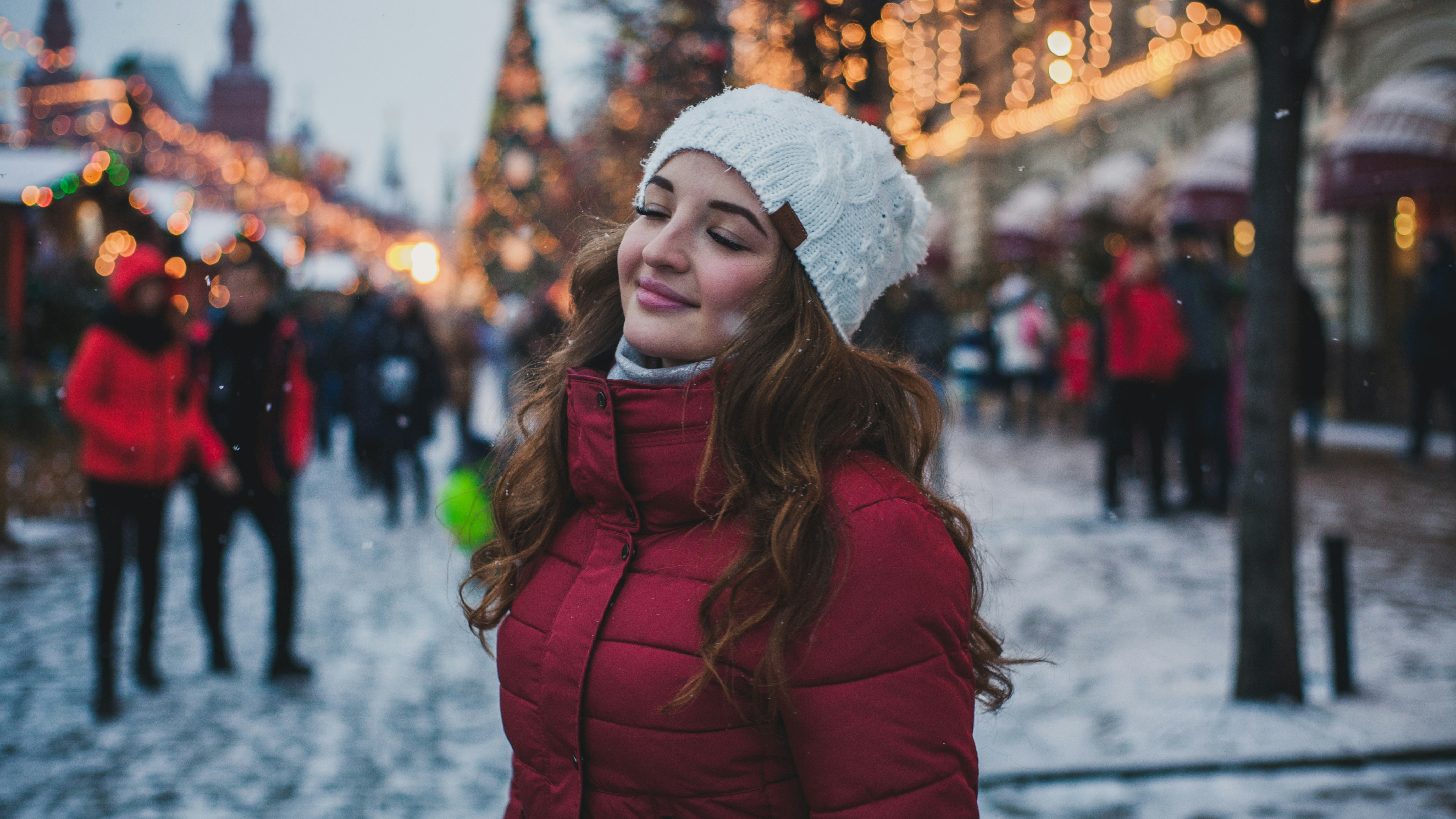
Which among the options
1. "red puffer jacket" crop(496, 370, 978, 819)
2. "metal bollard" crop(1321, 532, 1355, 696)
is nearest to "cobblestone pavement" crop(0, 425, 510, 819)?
"red puffer jacket" crop(496, 370, 978, 819)

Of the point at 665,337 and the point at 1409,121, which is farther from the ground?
the point at 1409,121

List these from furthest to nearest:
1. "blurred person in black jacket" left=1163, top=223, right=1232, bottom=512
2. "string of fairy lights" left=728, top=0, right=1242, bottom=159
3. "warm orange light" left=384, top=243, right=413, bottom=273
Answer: "warm orange light" left=384, top=243, right=413, bottom=273 < "blurred person in black jacket" left=1163, top=223, right=1232, bottom=512 < "string of fairy lights" left=728, top=0, right=1242, bottom=159

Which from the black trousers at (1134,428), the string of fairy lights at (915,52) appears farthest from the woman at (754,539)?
the black trousers at (1134,428)

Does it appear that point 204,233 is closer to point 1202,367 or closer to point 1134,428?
point 1134,428

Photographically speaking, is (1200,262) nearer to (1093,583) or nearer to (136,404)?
(1093,583)

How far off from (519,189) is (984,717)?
23.7m

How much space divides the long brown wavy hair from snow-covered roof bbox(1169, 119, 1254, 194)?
1594 centimetres

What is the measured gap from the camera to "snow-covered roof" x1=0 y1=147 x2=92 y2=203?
26.4ft

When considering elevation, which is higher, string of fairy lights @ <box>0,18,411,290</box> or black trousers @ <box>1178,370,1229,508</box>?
string of fairy lights @ <box>0,18,411,290</box>

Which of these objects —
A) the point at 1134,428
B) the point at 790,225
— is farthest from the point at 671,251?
the point at 1134,428

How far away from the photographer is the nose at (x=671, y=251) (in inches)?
58.1

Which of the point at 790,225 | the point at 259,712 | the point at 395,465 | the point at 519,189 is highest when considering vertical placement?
the point at 519,189

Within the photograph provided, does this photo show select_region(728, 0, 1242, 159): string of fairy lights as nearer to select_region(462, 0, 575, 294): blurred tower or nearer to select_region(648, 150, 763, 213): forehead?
select_region(648, 150, 763, 213): forehead

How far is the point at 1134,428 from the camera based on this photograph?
868 cm
